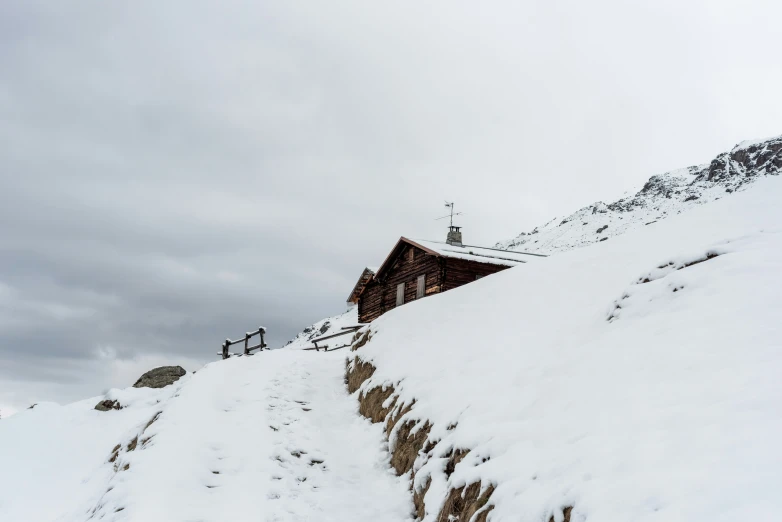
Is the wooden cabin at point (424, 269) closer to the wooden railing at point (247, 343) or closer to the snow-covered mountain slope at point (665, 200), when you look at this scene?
the wooden railing at point (247, 343)

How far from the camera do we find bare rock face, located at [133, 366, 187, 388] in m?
30.2

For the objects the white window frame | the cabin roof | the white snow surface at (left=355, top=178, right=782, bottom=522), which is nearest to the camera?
the white snow surface at (left=355, top=178, right=782, bottom=522)

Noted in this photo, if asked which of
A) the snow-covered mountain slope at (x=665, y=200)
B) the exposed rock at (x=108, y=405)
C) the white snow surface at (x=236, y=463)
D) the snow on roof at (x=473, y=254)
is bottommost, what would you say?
the white snow surface at (x=236, y=463)

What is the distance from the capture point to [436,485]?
758 centimetres

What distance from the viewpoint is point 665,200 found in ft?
512

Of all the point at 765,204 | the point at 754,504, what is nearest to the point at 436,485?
the point at 754,504

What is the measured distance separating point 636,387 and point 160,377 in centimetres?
3124

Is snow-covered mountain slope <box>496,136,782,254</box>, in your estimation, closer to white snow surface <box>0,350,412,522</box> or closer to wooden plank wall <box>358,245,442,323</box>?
wooden plank wall <box>358,245,442,323</box>

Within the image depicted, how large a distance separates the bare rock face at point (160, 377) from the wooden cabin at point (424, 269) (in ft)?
44.3

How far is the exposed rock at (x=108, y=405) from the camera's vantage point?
79.2 feet

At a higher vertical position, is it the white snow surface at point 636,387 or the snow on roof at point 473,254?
the snow on roof at point 473,254

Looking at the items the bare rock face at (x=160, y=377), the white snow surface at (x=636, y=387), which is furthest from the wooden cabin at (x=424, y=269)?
the white snow surface at (x=636, y=387)

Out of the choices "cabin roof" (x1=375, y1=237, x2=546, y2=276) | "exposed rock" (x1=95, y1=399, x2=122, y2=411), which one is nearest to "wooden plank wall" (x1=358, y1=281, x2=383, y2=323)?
"cabin roof" (x1=375, y1=237, x2=546, y2=276)

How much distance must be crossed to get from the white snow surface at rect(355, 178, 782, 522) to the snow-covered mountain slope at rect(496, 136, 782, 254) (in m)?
123
